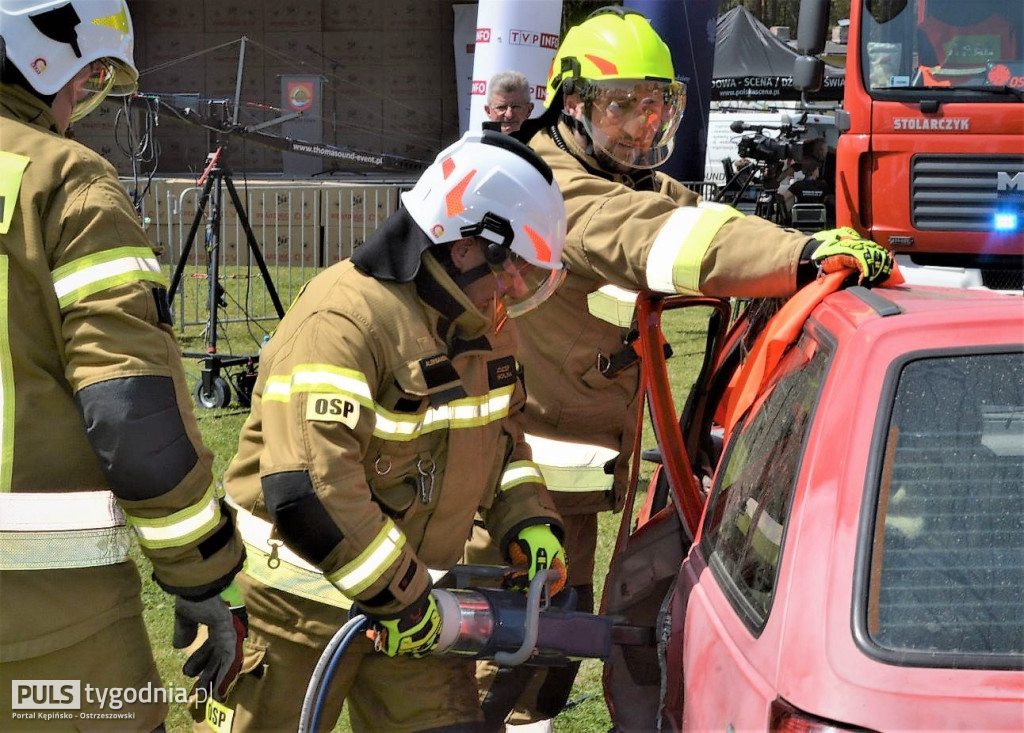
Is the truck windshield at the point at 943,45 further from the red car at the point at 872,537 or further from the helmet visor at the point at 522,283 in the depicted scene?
the red car at the point at 872,537

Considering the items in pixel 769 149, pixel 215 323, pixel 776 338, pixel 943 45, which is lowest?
pixel 215 323

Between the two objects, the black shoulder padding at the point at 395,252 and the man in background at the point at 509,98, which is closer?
the black shoulder padding at the point at 395,252

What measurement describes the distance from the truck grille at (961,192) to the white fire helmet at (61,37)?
276 inches

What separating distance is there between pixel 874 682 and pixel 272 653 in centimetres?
151

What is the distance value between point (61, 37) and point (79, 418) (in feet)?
2.39

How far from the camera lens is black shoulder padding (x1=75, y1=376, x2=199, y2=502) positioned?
2.09m

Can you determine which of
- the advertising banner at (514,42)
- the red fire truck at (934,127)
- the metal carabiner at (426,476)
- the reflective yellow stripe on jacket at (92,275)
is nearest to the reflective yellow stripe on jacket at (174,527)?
the reflective yellow stripe on jacket at (92,275)

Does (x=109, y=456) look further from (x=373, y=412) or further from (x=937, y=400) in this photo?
(x=937, y=400)

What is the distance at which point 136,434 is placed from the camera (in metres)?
2.10

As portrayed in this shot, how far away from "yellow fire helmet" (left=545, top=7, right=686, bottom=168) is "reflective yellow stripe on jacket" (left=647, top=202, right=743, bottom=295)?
0.68 metres

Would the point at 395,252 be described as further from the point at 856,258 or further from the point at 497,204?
the point at 856,258

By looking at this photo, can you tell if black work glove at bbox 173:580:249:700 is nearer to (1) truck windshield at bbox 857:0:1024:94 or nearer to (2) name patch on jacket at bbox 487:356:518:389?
(2) name patch on jacket at bbox 487:356:518:389

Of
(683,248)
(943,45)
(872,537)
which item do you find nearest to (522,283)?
(683,248)

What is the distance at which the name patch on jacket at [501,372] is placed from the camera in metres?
2.80
